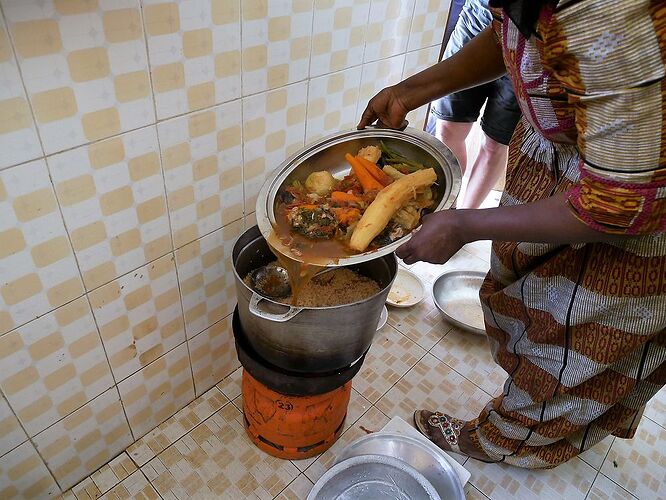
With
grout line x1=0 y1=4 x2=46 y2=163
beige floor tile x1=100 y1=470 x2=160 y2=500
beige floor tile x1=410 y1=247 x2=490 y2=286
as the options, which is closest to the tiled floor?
beige floor tile x1=100 y1=470 x2=160 y2=500

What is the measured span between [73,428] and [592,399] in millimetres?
1262

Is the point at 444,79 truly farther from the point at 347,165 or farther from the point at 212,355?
the point at 212,355

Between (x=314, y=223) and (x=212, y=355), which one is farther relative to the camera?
(x=212, y=355)

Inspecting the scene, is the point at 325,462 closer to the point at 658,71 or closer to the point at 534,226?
the point at 534,226

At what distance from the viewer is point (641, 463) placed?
1.46m

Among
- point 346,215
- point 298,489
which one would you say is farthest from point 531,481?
point 346,215

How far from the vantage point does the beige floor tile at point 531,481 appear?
4.46ft

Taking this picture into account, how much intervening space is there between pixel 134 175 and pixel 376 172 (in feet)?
1.70

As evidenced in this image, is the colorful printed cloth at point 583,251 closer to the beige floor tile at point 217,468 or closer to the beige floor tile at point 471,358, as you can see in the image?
the beige floor tile at point 471,358

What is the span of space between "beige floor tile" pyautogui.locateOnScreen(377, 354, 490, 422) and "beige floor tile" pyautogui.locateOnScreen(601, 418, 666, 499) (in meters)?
0.40

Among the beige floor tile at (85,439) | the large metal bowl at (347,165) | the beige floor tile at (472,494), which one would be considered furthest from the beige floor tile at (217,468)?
the large metal bowl at (347,165)

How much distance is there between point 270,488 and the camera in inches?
51.6

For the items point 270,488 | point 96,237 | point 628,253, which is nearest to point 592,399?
point 628,253

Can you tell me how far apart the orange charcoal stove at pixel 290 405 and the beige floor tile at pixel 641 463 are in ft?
2.71
